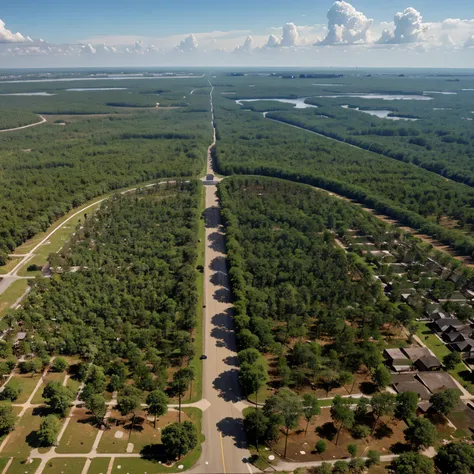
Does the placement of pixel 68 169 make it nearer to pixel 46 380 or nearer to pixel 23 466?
pixel 46 380

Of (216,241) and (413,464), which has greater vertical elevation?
(216,241)

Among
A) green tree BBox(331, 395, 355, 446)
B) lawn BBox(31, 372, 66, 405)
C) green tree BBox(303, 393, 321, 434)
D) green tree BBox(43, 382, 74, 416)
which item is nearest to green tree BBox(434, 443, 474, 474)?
green tree BBox(331, 395, 355, 446)

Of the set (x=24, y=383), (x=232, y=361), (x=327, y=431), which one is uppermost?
(x=24, y=383)

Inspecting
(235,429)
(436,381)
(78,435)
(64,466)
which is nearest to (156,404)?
→ (78,435)

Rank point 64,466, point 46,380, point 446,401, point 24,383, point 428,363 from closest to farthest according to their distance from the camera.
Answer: point 64,466 → point 446,401 → point 24,383 → point 46,380 → point 428,363

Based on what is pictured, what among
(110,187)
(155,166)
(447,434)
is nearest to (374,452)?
(447,434)

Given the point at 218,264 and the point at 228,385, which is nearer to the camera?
the point at 228,385

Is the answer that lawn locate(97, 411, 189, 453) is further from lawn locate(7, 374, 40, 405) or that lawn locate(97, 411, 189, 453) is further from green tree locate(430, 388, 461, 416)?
green tree locate(430, 388, 461, 416)

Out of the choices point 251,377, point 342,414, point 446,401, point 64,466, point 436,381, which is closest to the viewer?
point 64,466

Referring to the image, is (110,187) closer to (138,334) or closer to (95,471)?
(138,334)
